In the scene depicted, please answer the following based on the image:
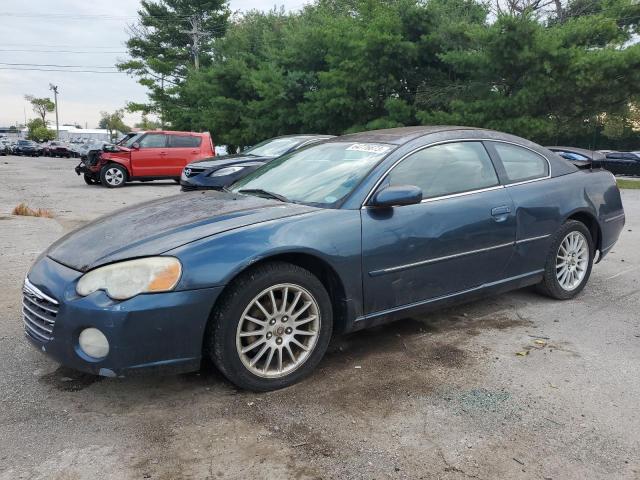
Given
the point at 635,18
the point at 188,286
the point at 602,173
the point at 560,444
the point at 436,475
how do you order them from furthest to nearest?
the point at 635,18 < the point at 602,173 < the point at 188,286 < the point at 560,444 < the point at 436,475

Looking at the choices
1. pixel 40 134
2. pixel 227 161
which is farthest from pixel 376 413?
pixel 40 134

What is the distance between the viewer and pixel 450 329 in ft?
13.5

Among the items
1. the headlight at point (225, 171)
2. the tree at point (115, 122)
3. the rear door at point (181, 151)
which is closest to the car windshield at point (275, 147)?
the headlight at point (225, 171)

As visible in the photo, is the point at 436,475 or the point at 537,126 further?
the point at 537,126

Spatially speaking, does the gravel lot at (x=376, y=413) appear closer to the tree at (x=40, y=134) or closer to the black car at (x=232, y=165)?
the black car at (x=232, y=165)

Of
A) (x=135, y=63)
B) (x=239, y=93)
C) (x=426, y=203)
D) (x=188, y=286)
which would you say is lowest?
(x=188, y=286)

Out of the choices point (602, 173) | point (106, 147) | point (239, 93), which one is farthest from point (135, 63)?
point (602, 173)

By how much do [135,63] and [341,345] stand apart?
1713 inches

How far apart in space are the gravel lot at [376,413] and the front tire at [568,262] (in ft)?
1.50

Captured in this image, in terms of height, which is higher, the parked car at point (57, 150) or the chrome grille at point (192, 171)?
the parked car at point (57, 150)

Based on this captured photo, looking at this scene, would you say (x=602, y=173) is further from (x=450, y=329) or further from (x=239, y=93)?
(x=239, y=93)

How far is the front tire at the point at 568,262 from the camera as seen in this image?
458cm

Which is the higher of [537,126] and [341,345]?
[537,126]

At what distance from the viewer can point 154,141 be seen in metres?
16.1
